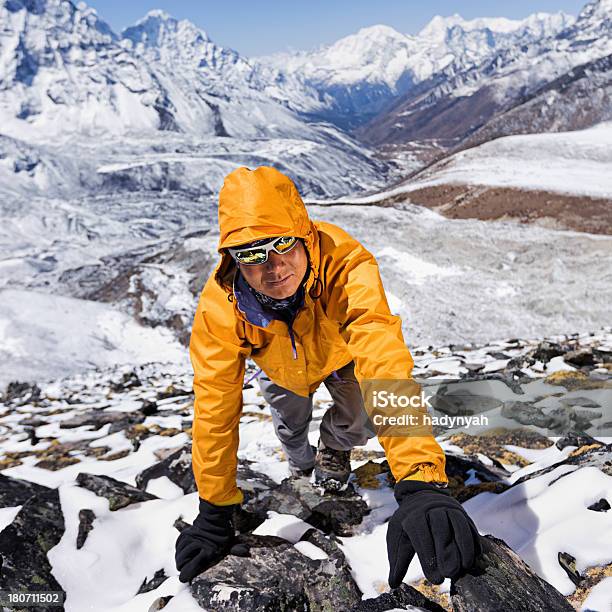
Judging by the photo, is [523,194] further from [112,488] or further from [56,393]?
[112,488]

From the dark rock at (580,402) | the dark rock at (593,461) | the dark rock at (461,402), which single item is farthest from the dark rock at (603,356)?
the dark rock at (593,461)

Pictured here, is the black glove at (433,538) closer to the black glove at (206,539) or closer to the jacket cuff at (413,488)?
the jacket cuff at (413,488)

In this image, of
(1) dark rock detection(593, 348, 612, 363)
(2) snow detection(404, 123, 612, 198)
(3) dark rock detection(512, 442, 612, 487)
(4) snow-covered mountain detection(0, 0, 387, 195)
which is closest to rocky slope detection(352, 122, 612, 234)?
(2) snow detection(404, 123, 612, 198)

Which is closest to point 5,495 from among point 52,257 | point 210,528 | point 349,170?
point 210,528

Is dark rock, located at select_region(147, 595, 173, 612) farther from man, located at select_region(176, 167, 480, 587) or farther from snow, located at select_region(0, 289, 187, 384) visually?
snow, located at select_region(0, 289, 187, 384)

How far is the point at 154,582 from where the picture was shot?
3.16 m

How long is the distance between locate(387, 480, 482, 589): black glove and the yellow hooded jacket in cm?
20

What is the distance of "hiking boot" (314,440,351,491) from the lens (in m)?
3.93

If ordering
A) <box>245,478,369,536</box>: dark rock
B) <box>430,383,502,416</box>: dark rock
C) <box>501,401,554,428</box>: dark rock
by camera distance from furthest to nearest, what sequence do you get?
<box>430,383,502,416</box>: dark rock, <box>501,401,554,428</box>: dark rock, <box>245,478,369,536</box>: dark rock

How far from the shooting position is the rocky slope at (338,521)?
253 centimetres

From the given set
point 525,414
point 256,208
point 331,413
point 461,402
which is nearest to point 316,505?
point 331,413

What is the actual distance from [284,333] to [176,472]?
2489mm

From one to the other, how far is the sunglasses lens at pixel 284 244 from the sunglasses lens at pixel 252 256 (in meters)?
0.08

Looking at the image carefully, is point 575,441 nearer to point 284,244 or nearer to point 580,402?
point 580,402
